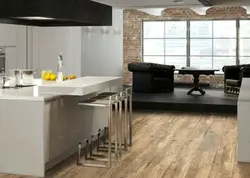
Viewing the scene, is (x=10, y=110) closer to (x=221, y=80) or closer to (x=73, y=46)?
(x=73, y=46)

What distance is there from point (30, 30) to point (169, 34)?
693 centimetres

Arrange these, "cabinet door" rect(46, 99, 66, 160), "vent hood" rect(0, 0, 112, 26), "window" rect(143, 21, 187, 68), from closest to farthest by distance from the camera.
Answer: "vent hood" rect(0, 0, 112, 26)
"cabinet door" rect(46, 99, 66, 160)
"window" rect(143, 21, 187, 68)

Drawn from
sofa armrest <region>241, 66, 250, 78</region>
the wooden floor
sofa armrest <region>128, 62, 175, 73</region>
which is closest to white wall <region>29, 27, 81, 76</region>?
the wooden floor

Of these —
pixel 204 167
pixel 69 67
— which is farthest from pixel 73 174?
pixel 69 67

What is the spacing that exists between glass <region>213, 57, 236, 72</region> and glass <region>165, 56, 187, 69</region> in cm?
103

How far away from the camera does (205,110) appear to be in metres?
9.48

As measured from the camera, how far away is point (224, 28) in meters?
14.2

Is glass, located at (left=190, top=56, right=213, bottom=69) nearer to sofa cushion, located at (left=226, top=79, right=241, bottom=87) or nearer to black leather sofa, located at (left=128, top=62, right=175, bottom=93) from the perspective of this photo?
black leather sofa, located at (left=128, top=62, right=175, bottom=93)

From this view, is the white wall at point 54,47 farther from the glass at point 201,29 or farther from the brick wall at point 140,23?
the glass at point 201,29

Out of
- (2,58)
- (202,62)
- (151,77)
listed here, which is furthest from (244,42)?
(2,58)

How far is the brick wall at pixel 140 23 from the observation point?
14038 mm

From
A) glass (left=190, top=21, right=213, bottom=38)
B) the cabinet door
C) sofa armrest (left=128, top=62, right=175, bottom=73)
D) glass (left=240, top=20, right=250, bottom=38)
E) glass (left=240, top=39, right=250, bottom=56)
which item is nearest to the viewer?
the cabinet door

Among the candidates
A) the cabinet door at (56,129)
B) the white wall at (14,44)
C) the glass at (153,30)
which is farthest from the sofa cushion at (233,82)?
the cabinet door at (56,129)

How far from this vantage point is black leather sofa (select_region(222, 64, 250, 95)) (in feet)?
35.8
